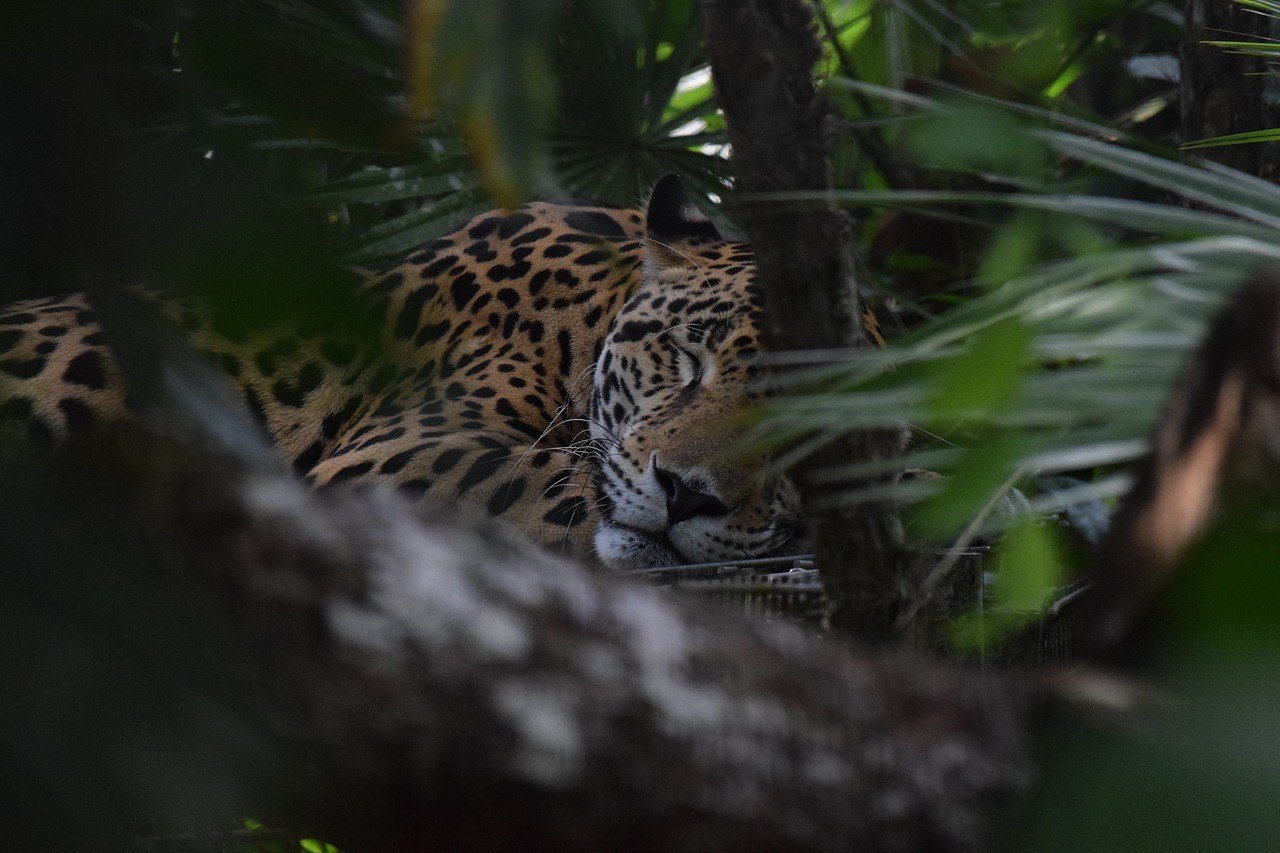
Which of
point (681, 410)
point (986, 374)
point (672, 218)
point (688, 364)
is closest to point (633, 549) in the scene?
point (681, 410)

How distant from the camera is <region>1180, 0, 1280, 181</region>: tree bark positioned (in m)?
3.02

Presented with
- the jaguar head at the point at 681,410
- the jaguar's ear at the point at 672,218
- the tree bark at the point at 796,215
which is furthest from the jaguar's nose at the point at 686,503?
the tree bark at the point at 796,215

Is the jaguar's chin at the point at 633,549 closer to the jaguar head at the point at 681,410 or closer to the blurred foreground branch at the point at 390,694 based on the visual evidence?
the jaguar head at the point at 681,410

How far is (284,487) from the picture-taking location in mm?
734

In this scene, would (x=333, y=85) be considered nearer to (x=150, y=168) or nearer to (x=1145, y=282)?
(x=150, y=168)

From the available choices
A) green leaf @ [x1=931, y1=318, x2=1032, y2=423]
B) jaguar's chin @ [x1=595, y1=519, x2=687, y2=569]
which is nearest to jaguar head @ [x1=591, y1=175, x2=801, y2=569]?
jaguar's chin @ [x1=595, y1=519, x2=687, y2=569]

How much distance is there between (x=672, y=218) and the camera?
3.49 m

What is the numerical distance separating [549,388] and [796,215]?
93.9 inches

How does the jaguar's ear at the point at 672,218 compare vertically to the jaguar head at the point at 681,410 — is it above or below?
A: above

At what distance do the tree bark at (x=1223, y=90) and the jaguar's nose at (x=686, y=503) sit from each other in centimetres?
159

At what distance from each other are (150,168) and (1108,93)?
4647mm

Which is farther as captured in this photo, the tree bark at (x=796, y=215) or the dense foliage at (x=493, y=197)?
the tree bark at (x=796, y=215)

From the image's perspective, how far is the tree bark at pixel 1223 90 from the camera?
3018 millimetres

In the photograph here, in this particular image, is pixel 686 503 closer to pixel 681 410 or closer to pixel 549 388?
pixel 681 410
